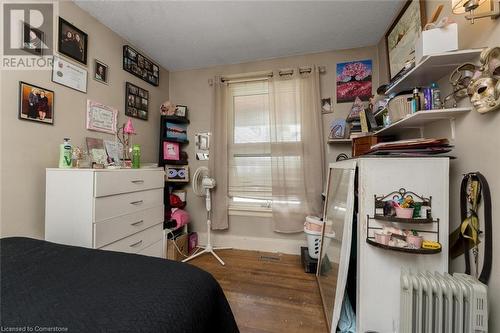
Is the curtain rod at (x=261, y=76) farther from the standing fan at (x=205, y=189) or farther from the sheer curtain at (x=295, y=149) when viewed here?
the standing fan at (x=205, y=189)

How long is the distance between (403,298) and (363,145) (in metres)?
1.17

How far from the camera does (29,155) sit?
1.48 metres

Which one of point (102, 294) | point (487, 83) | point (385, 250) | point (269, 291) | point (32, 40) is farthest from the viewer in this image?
point (269, 291)

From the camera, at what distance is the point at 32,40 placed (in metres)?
1.51

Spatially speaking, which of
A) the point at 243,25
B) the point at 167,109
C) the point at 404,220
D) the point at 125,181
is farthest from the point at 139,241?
the point at 243,25

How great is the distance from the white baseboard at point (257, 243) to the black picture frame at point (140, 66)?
82.7 inches

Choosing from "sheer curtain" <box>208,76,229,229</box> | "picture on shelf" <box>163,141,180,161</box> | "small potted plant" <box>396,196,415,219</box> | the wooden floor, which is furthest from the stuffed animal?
"small potted plant" <box>396,196,415,219</box>

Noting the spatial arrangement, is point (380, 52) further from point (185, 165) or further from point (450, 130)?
point (185, 165)

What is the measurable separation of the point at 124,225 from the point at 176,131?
1.46 metres

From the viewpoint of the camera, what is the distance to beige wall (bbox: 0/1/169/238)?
1.38 meters

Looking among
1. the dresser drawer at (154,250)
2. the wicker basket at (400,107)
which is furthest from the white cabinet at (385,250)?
the dresser drawer at (154,250)

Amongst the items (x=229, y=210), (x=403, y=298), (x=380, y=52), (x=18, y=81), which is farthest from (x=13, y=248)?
(x=380, y=52)

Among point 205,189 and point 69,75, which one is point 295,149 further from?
point 69,75

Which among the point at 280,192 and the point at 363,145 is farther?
the point at 280,192
